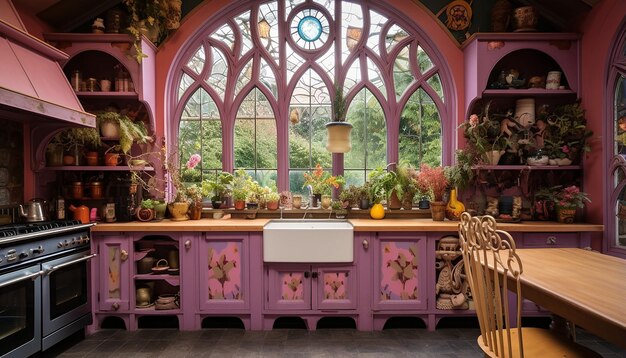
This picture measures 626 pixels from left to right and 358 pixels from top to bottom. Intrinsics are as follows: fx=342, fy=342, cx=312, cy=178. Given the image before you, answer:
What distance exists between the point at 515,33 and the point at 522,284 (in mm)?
2556

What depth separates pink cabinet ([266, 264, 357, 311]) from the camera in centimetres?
284

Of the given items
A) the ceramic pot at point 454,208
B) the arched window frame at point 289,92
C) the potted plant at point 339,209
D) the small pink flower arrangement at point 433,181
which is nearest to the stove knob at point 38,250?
the arched window frame at point 289,92

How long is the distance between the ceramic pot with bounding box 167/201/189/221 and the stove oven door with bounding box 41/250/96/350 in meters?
0.70

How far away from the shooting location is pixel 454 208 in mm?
3168

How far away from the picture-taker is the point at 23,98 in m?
2.08

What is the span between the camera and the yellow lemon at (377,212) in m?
3.26

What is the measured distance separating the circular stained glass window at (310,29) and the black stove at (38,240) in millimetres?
2597

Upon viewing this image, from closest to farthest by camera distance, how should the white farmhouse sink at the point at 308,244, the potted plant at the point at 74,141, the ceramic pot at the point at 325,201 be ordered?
the white farmhouse sink at the point at 308,244 → the potted plant at the point at 74,141 → the ceramic pot at the point at 325,201

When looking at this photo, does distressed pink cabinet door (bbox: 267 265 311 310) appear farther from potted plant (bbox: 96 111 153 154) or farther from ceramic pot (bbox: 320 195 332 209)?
potted plant (bbox: 96 111 153 154)

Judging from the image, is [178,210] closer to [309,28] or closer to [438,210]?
[309,28]

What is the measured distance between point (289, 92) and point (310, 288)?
6.43 ft

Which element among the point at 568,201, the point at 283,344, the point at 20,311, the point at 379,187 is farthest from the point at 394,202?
the point at 20,311

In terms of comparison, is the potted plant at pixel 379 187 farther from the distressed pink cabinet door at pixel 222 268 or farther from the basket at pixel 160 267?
the basket at pixel 160 267

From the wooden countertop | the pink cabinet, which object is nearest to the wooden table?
the wooden countertop
